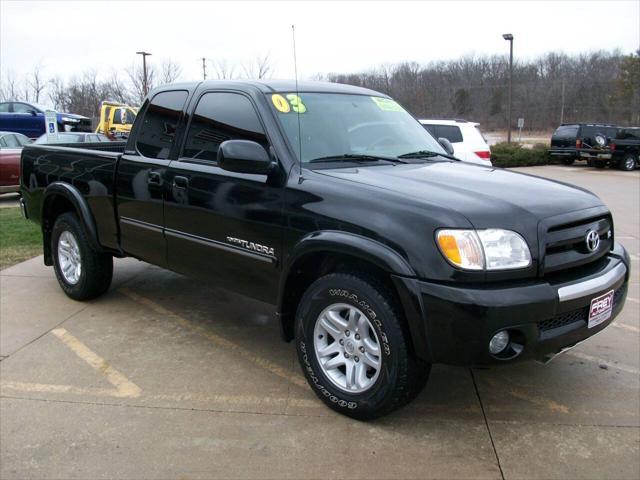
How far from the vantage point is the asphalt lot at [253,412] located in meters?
2.80

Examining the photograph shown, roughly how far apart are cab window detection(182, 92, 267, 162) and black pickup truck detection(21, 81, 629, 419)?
1 cm

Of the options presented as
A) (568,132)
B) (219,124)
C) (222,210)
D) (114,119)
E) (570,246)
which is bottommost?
(570,246)

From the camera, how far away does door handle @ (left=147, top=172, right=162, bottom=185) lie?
4.16m

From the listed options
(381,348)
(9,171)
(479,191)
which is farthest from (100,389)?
(9,171)

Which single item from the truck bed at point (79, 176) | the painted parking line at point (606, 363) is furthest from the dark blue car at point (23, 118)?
the painted parking line at point (606, 363)

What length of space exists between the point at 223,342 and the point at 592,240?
2.68 m

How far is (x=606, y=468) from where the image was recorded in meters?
2.75

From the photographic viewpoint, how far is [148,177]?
426 centimetres

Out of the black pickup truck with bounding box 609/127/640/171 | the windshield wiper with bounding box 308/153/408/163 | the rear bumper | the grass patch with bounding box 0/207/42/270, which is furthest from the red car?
the black pickup truck with bounding box 609/127/640/171

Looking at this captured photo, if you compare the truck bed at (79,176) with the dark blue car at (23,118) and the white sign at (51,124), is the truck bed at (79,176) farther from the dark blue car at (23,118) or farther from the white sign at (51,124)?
the dark blue car at (23,118)

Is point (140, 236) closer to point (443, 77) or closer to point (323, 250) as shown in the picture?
point (323, 250)

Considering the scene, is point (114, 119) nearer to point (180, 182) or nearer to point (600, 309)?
point (180, 182)

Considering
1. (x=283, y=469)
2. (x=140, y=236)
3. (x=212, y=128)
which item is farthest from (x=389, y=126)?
(x=283, y=469)

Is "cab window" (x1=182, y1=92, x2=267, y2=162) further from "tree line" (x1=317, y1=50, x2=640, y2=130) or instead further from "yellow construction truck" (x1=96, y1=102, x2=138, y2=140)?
"tree line" (x1=317, y1=50, x2=640, y2=130)
